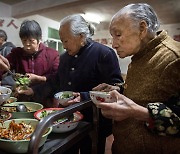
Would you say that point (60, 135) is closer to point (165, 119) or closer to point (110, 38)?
point (165, 119)

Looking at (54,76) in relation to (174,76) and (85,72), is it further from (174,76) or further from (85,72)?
(174,76)

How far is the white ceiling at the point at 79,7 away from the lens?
4777mm

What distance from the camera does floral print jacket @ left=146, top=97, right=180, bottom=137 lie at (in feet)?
2.67

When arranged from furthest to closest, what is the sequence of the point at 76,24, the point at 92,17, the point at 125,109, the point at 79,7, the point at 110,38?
1. the point at 110,38
2. the point at 92,17
3. the point at 79,7
4. the point at 76,24
5. the point at 125,109

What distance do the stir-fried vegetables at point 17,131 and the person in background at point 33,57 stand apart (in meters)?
0.82

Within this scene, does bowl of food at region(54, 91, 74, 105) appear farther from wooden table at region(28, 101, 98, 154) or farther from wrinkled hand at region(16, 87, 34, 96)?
wrinkled hand at region(16, 87, 34, 96)

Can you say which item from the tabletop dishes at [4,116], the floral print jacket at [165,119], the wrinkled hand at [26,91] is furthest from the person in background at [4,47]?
the floral print jacket at [165,119]

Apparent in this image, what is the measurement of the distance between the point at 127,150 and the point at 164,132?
282 millimetres

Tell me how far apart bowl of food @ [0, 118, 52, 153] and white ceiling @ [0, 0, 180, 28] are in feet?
12.8

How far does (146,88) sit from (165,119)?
18 cm

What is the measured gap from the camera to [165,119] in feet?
2.67

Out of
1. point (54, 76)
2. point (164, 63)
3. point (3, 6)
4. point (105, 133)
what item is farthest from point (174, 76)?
point (3, 6)

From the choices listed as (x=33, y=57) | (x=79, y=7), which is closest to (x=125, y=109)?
(x=33, y=57)

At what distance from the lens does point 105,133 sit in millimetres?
1601
